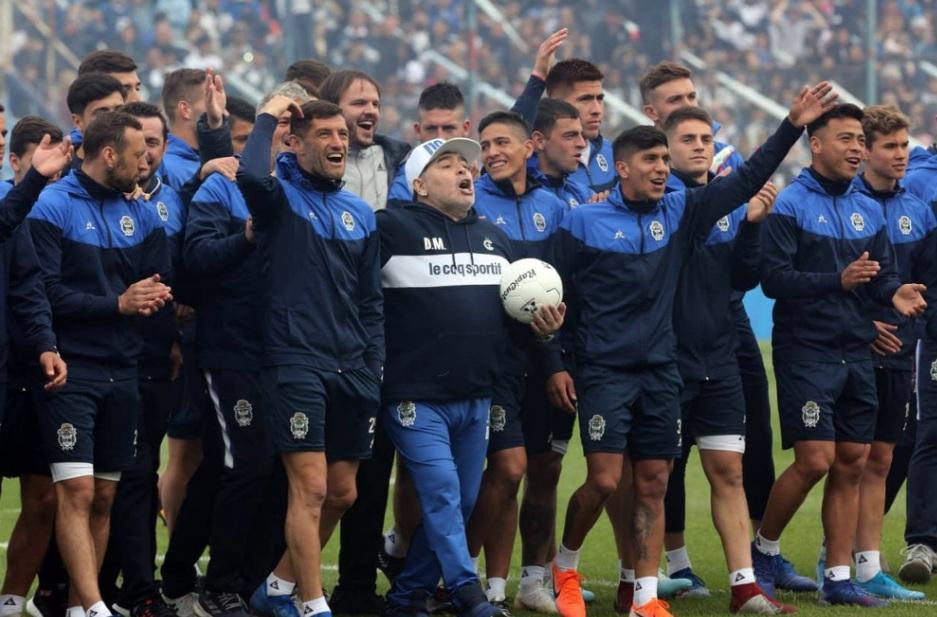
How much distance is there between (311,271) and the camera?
300 inches

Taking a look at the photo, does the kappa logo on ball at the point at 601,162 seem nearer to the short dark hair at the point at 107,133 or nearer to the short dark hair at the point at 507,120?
the short dark hair at the point at 507,120

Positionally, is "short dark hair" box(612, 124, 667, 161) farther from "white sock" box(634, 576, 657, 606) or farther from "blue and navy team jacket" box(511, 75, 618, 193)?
"white sock" box(634, 576, 657, 606)

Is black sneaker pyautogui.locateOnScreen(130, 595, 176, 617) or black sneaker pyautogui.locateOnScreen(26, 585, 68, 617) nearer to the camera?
black sneaker pyautogui.locateOnScreen(130, 595, 176, 617)

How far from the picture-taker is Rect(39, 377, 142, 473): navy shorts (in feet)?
24.2

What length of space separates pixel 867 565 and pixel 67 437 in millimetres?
4140

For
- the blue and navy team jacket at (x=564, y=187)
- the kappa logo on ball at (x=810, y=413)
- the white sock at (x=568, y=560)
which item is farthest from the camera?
the blue and navy team jacket at (x=564, y=187)

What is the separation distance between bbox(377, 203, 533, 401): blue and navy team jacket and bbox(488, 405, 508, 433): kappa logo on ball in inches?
11.1

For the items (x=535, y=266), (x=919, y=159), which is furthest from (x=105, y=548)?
(x=919, y=159)

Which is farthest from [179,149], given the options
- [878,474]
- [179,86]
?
[878,474]

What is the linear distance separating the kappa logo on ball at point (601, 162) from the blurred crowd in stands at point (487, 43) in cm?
1171

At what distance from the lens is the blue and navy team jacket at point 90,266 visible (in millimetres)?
7473

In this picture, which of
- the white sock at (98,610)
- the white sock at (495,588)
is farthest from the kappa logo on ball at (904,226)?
the white sock at (98,610)

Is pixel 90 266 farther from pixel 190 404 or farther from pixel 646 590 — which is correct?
pixel 646 590

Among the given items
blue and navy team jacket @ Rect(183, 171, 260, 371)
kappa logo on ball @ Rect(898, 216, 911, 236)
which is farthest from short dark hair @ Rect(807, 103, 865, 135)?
blue and navy team jacket @ Rect(183, 171, 260, 371)
